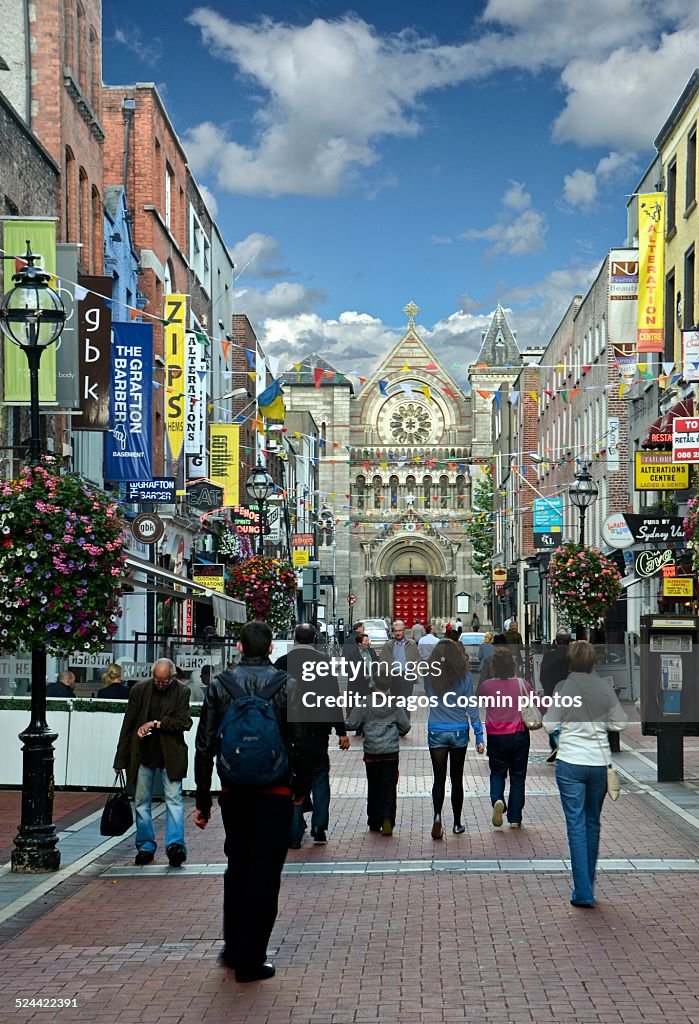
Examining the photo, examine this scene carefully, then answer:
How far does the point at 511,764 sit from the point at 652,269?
895 inches

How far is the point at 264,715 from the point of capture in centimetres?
779

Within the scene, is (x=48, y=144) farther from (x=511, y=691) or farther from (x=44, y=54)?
(x=511, y=691)

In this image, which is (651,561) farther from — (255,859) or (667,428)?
(255,859)

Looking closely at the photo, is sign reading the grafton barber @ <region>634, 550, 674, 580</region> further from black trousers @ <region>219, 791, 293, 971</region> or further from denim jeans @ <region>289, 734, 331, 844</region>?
black trousers @ <region>219, 791, 293, 971</region>

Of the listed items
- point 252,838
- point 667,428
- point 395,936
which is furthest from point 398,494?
point 252,838

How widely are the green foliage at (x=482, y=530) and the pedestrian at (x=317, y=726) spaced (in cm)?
7298

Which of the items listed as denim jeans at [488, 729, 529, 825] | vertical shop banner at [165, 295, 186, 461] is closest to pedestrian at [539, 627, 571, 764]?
denim jeans at [488, 729, 529, 825]

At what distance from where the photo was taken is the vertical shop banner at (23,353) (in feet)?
70.3

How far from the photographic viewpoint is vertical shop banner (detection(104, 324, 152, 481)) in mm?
27828

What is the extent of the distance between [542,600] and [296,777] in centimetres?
4995

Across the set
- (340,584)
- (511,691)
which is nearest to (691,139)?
(511,691)

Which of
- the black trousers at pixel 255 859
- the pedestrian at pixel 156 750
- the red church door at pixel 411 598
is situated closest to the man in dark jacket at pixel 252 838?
the black trousers at pixel 255 859

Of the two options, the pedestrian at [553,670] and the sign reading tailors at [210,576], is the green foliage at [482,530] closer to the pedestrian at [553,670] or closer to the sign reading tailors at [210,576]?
the sign reading tailors at [210,576]

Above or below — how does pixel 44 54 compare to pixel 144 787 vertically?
above
